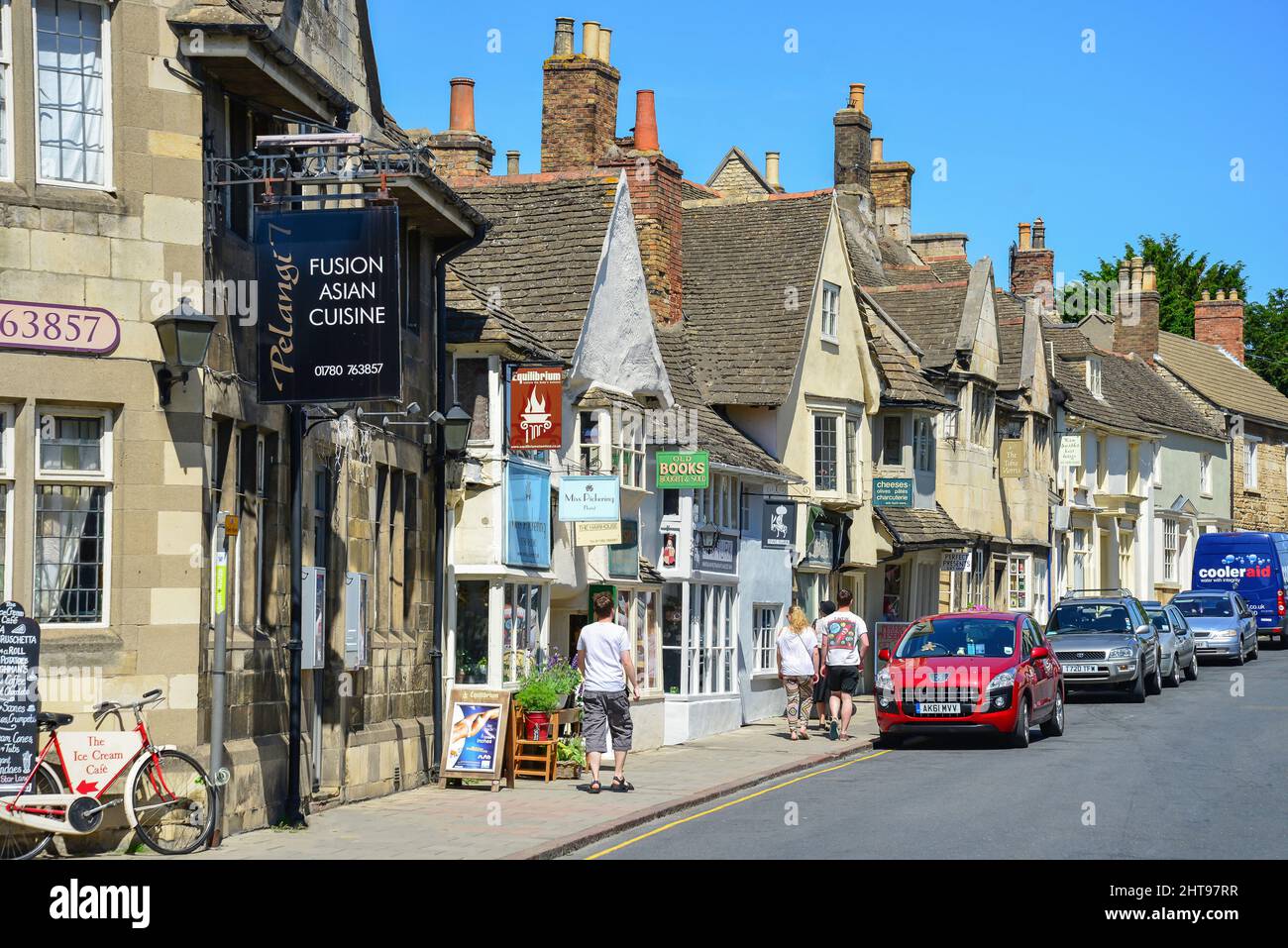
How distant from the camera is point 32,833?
12297 millimetres

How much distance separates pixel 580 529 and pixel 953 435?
2083 centimetres

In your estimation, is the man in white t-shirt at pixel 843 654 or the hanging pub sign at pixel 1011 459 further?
the hanging pub sign at pixel 1011 459

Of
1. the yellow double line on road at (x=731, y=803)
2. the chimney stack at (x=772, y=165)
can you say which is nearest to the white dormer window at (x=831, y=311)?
the yellow double line on road at (x=731, y=803)

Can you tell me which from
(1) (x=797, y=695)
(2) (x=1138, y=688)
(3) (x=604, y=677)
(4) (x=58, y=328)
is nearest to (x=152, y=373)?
(4) (x=58, y=328)

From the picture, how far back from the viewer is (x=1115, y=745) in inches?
891

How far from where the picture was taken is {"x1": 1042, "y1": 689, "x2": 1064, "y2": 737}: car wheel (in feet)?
79.7

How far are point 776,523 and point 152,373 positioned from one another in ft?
59.8

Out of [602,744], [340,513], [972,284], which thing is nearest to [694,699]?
[602,744]

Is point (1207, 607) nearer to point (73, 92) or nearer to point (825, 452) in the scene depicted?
point (825, 452)

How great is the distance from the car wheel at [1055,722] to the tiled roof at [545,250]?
859 centimetres

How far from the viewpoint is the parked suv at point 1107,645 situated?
30391mm

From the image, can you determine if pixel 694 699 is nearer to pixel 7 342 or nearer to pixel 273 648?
pixel 273 648

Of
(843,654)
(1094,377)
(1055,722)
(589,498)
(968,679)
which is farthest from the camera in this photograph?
(1094,377)

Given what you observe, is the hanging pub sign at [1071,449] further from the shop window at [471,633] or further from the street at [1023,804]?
the shop window at [471,633]
